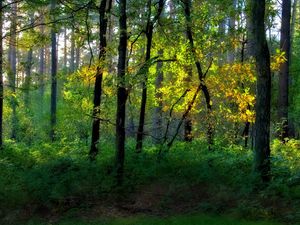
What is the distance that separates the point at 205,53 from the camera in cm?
1762

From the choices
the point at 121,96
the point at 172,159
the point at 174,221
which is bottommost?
the point at 174,221

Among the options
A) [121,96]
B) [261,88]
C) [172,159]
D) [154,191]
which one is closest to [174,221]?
[154,191]

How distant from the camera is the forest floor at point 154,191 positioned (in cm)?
1046

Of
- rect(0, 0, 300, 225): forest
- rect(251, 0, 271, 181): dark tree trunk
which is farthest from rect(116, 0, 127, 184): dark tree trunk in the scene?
rect(251, 0, 271, 181): dark tree trunk

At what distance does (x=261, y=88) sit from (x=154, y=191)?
162 inches

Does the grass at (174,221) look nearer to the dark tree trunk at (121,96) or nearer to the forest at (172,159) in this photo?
the forest at (172,159)

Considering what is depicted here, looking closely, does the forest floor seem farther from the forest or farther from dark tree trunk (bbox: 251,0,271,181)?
dark tree trunk (bbox: 251,0,271,181)

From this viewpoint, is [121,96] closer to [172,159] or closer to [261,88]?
[172,159]

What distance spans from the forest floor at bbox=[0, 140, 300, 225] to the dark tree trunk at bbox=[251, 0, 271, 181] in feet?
1.53

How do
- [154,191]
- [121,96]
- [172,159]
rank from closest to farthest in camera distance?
[154,191], [121,96], [172,159]

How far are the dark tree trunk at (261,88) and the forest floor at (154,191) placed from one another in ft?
1.53

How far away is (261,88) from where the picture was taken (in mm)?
11703

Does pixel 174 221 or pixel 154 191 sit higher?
pixel 154 191

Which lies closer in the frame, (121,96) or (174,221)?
(174,221)
